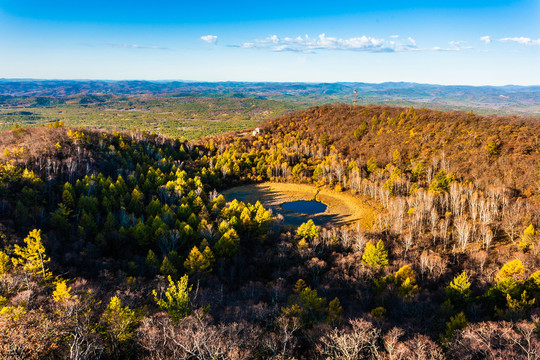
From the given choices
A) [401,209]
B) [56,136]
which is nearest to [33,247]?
[56,136]

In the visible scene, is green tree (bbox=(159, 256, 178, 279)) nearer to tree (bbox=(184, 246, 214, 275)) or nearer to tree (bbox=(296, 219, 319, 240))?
tree (bbox=(184, 246, 214, 275))

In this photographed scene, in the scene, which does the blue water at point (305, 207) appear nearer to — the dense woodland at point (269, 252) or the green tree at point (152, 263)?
the dense woodland at point (269, 252)

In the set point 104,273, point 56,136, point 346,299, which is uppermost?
point 56,136

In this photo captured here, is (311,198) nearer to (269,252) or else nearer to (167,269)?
(269,252)

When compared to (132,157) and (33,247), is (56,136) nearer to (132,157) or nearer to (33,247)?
(132,157)

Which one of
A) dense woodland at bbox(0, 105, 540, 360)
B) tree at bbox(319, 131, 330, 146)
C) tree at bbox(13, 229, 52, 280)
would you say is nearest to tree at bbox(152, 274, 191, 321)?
dense woodland at bbox(0, 105, 540, 360)

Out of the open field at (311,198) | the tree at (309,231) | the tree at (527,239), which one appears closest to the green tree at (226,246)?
the tree at (309,231)
